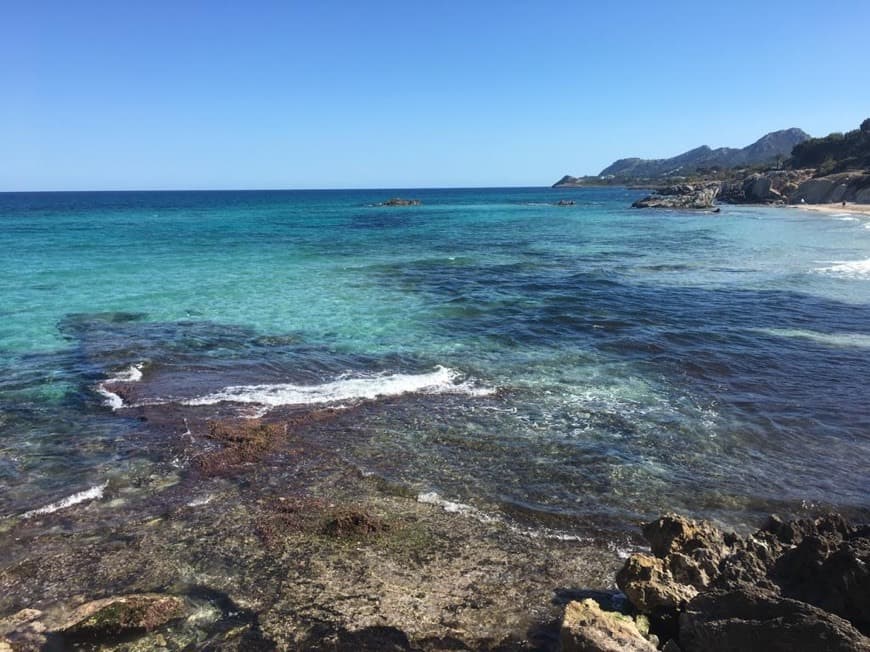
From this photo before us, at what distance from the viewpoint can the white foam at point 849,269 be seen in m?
32.9

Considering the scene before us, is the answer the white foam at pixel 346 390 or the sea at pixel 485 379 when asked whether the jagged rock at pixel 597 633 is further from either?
the white foam at pixel 346 390

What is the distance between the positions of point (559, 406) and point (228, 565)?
8.99 m

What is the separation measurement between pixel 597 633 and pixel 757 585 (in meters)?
2.12

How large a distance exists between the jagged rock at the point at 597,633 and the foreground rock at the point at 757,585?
70 centimetres

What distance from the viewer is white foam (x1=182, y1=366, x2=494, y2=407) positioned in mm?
15062

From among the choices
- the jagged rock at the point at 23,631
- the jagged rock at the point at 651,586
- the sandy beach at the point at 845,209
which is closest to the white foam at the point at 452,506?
the jagged rock at the point at 651,586

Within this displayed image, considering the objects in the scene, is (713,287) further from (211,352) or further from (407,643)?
(407,643)

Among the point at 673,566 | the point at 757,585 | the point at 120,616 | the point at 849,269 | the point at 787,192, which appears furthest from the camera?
the point at 787,192

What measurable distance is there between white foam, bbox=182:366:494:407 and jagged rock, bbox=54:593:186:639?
289 inches

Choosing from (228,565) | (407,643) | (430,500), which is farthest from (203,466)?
(407,643)

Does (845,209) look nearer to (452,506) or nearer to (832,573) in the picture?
(452,506)

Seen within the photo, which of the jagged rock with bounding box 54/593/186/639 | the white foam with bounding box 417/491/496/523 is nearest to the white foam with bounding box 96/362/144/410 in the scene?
the jagged rock with bounding box 54/593/186/639

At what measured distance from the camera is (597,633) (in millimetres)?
5984

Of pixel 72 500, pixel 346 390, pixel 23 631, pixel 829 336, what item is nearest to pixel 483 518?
pixel 23 631
